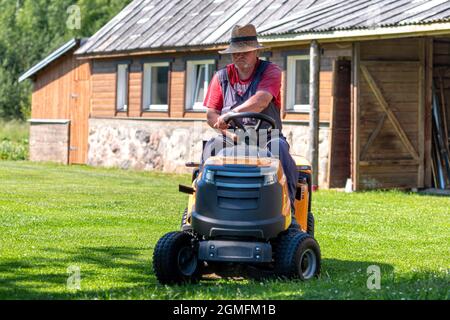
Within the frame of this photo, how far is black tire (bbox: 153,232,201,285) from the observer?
8.80 meters

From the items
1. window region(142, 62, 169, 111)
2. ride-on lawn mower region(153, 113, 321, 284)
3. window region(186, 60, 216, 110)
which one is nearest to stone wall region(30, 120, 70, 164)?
window region(142, 62, 169, 111)

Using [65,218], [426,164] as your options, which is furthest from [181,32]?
[65,218]

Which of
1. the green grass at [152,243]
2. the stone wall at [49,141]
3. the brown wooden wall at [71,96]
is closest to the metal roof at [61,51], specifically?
the brown wooden wall at [71,96]

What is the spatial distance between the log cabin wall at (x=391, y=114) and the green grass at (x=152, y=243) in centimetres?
130

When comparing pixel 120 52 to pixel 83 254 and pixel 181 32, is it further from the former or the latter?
pixel 83 254

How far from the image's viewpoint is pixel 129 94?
29.4 metres

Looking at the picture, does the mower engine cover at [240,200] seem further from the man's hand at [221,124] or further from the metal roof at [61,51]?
the metal roof at [61,51]

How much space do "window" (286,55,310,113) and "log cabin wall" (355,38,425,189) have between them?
2.70 metres

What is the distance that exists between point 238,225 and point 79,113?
23745mm

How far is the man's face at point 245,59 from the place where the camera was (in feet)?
30.9

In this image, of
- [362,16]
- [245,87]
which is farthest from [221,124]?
[362,16]

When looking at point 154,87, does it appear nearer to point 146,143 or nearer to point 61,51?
point 146,143

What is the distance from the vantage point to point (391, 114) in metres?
21.0
